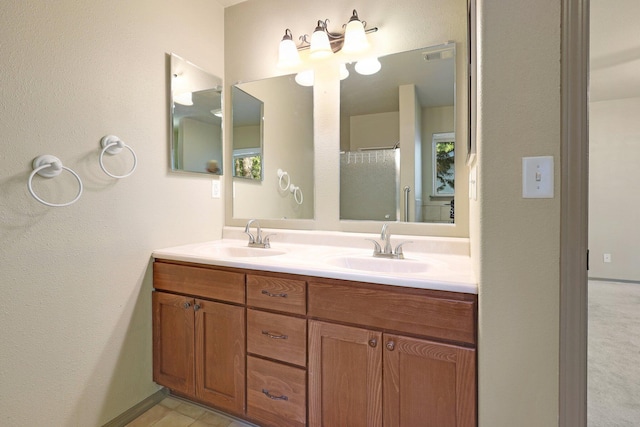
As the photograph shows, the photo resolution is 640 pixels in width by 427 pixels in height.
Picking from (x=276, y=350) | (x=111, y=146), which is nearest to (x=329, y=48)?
(x=111, y=146)

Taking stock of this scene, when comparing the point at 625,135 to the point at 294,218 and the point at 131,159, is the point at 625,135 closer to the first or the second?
the point at 294,218

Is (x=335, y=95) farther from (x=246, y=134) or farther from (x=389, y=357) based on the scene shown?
(x=389, y=357)

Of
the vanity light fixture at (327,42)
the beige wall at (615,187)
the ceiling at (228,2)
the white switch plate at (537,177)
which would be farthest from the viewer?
the beige wall at (615,187)

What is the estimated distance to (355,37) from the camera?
1762mm

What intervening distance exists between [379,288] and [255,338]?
0.63 m

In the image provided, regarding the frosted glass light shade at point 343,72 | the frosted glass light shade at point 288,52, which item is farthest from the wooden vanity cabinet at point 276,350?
the frosted glass light shade at point 288,52

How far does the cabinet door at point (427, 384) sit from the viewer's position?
1030 millimetres

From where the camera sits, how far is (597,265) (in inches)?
167

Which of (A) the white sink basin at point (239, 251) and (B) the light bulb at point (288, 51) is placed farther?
(B) the light bulb at point (288, 51)

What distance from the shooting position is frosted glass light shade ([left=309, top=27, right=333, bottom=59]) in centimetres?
183

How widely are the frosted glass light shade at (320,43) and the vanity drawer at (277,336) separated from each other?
149 centimetres

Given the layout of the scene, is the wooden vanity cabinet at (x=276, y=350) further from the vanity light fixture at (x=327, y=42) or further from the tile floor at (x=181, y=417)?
the vanity light fixture at (x=327, y=42)

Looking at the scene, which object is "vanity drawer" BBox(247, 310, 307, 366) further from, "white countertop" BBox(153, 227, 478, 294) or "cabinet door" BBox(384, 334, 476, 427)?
"cabinet door" BBox(384, 334, 476, 427)

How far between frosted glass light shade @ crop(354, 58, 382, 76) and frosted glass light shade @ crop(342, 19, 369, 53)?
0.07m
